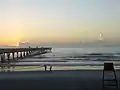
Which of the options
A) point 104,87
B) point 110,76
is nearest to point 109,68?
point 104,87

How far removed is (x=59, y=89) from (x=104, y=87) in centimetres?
128

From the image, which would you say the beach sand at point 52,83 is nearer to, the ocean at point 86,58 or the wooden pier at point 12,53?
the ocean at point 86,58

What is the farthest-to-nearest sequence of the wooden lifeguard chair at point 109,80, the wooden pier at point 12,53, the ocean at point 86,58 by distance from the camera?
the wooden pier at point 12,53 → the ocean at point 86,58 → the wooden lifeguard chair at point 109,80

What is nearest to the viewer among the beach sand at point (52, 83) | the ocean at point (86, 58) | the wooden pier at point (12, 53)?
the beach sand at point (52, 83)

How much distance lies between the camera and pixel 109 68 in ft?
25.5

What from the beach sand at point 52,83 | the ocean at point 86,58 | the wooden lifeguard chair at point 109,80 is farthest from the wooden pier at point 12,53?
the wooden lifeguard chair at point 109,80

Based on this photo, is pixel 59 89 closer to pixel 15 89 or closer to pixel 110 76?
pixel 15 89

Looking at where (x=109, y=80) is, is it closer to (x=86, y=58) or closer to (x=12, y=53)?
(x=86, y=58)

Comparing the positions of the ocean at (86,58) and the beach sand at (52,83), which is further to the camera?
the ocean at (86,58)

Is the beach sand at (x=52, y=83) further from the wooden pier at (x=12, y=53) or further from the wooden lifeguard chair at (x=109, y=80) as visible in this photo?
the wooden pier at (x=12, y=53)

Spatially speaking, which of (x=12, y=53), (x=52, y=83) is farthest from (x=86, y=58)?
(x=52, y=83)

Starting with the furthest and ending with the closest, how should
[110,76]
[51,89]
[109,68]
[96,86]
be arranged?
[110,76]
[96,86]
[51,89]
[109,68]

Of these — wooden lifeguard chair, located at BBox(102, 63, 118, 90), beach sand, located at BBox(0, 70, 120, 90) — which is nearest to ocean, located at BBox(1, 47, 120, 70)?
beach sand, located at BBox(0, 70, 120, 90)

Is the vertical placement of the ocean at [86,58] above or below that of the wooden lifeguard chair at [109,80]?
below
